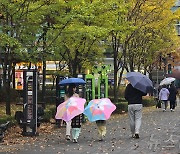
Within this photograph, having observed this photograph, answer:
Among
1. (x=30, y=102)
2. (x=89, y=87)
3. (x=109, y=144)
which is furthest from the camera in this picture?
(x=89, y=87)

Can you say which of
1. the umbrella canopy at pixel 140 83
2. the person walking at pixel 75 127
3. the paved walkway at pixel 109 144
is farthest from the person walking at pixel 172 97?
the person walking at pixel 75 127

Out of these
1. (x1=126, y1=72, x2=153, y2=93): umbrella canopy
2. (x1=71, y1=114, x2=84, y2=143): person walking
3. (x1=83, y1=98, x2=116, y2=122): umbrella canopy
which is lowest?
(x1=71, y1=114, x2=84, y2=143): person walking

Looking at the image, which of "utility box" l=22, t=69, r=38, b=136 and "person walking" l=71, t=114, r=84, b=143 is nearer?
"person walking" l=71, t=114, r=84, b=143

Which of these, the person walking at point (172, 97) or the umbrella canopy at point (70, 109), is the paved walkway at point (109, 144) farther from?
the person walking at point (172, 97)

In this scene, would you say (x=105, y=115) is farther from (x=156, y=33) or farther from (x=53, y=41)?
(x=156, y=33)

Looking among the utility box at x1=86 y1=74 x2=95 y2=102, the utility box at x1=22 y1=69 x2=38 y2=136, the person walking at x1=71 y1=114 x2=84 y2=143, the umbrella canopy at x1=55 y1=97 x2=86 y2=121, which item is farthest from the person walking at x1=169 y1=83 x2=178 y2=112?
the umbrella canopy at x1=55 y1=97 x2=86 y2=121

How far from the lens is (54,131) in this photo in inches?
573

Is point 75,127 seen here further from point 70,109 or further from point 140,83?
point 140,83

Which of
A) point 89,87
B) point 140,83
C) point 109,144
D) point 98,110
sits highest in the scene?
point 140,83

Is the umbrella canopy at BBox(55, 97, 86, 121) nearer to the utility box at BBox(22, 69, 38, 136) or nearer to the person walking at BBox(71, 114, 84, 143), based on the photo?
the person walking at BBox(71, 114, 84, 143)

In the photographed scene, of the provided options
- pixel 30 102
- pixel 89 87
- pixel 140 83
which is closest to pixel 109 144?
pixel 140 83

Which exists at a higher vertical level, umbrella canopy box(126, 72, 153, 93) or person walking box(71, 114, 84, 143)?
umbrella canopy box(126, 72, 153, 93)

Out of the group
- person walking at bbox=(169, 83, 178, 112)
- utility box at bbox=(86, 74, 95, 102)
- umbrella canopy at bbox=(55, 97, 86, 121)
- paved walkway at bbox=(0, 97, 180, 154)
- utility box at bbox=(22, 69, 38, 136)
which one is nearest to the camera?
A: paved walkway at bbox=(0, 97, 180, 154)

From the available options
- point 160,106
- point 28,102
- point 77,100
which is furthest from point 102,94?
point 77,100
